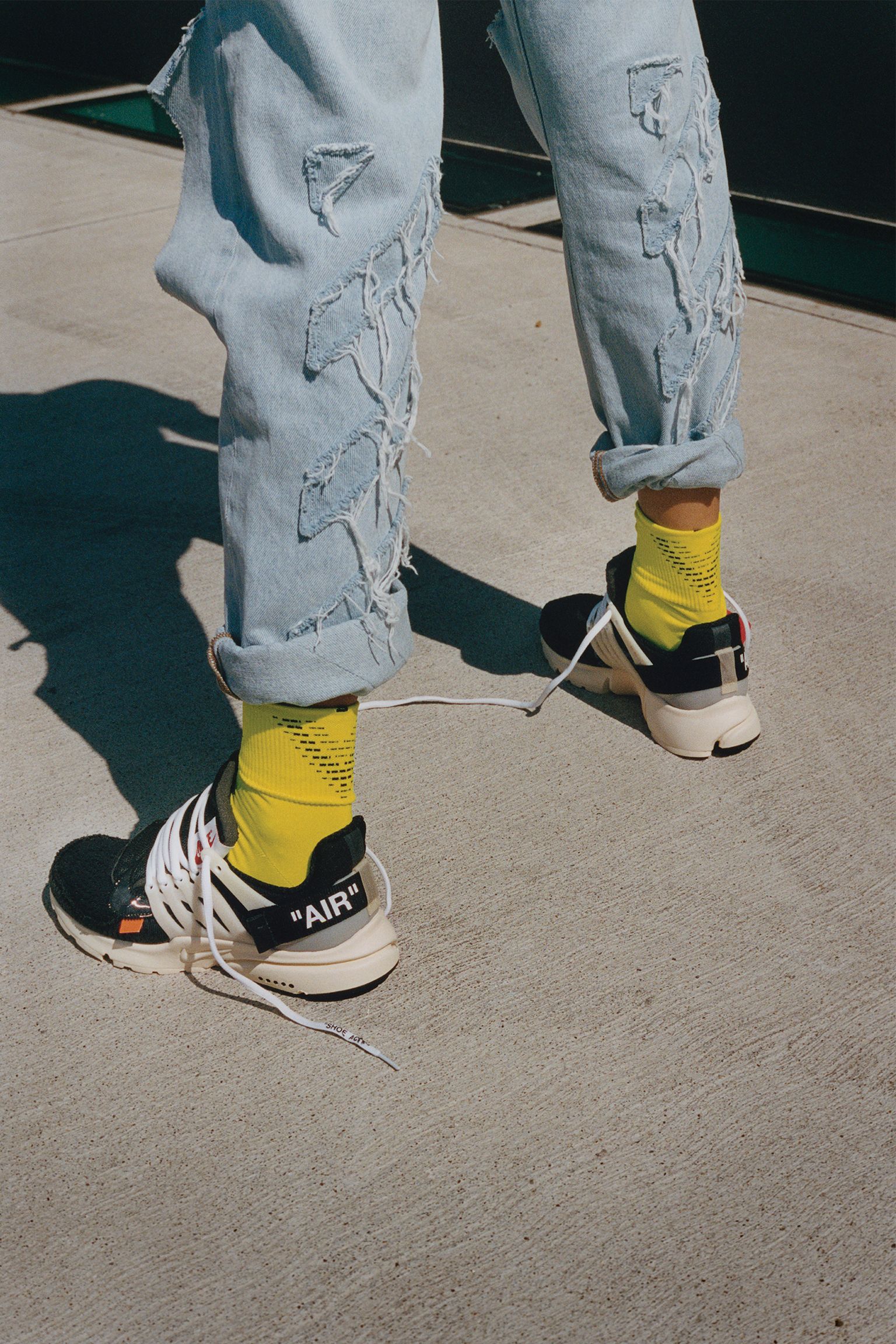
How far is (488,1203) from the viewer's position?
1064mm

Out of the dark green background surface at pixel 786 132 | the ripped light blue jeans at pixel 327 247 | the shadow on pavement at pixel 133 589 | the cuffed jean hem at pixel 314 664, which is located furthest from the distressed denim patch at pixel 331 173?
the dark green background surface at pixel 786 132

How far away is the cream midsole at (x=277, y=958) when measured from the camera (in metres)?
1.27

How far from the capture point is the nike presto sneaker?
1.25 meters

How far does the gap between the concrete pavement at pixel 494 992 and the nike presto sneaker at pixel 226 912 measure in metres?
0.04

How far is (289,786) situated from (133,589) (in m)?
0.95

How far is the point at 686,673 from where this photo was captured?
62.9 inches

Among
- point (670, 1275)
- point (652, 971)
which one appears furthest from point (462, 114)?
point (670, 1275)

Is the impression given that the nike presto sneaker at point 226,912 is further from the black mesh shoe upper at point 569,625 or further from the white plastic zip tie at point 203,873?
the black mesh shoe upper at point 569,625

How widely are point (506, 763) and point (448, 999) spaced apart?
0.43 metres

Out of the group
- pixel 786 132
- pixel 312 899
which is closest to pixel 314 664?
pixel 312 899

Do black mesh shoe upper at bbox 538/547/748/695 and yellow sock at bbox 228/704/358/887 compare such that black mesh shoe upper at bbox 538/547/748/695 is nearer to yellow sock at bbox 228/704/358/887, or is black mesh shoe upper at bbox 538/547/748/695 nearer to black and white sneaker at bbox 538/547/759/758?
black and white sneaker at bbox 538/547/759/758

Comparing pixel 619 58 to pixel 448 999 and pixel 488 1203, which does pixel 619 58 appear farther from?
pixel 488 1203

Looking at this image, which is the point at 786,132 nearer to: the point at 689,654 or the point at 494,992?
the point at 689,654

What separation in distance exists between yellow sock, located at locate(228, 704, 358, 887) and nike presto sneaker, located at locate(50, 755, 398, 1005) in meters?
0.01
